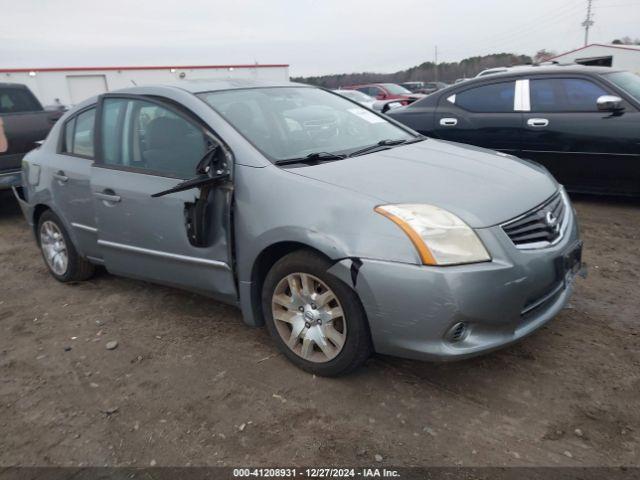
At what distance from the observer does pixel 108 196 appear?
3.71 m

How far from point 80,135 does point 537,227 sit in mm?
3402

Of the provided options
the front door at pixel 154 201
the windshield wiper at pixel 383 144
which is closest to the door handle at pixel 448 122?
the windshield wiper at pixel 383 144

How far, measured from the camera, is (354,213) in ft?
8.64

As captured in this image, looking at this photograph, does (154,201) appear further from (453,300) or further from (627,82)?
(627,82)

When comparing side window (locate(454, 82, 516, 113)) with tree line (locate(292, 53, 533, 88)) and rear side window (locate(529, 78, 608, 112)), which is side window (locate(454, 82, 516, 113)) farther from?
tree line (locate(292, 53, 533, 88))

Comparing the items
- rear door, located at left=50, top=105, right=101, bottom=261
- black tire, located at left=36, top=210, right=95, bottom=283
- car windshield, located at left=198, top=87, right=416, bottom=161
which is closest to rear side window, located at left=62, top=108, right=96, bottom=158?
rear door, located at left=50, top=105, right=101, bottom=261

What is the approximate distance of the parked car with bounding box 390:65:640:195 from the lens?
546cm

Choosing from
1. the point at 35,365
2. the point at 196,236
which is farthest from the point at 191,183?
the point at 35,365

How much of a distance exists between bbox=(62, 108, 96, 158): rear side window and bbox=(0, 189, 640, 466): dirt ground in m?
1.27

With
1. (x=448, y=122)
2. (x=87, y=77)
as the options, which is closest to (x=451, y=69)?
(x=87, y=77)

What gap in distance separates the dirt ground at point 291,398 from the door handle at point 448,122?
304cm

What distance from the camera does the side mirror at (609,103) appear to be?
537 cm

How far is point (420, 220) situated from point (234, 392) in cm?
133

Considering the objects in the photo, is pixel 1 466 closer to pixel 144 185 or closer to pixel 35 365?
pixel 35 365
